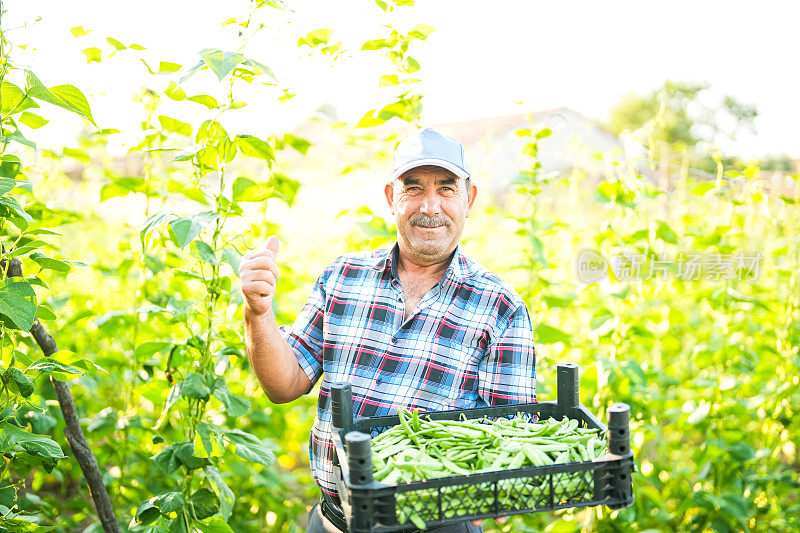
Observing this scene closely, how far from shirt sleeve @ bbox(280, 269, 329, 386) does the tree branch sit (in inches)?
26.7

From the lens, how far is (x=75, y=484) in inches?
134

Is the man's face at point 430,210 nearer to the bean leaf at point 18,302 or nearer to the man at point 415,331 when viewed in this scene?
the man at point 415,331

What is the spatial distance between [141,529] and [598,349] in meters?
2.10

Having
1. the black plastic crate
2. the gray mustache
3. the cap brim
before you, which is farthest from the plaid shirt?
the black plastic crate

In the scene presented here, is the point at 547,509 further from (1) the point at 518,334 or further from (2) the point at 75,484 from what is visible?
(2) the point at 75,484

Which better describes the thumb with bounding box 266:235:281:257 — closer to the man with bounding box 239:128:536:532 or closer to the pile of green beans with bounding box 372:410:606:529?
the man with bounding box 239:128:536:532

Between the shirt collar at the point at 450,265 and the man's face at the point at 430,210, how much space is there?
0.14 ft

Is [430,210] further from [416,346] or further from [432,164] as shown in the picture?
[416,346]

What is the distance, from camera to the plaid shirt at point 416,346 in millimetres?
1926

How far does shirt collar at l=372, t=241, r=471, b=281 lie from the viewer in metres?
2.04

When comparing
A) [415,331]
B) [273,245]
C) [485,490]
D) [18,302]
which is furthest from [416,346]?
[18,302]

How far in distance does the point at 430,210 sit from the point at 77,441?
1.29 meters

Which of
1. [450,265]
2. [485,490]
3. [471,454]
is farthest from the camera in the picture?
[450,265]

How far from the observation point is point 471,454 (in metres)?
1.46
